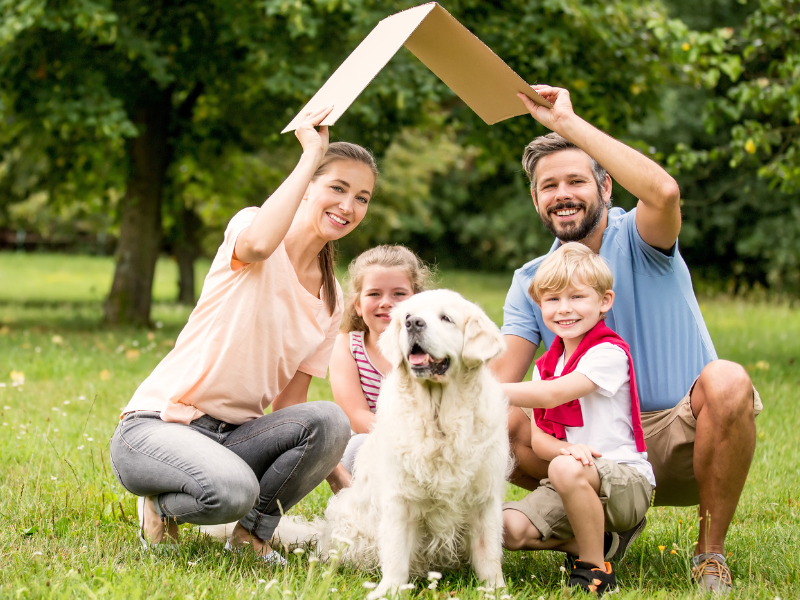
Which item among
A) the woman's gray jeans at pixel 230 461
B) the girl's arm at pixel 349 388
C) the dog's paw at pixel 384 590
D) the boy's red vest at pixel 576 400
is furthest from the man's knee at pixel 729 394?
the girl's arm at pixel 349 388

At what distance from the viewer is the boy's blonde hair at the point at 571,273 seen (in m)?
2.96

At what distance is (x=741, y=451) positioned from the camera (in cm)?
294

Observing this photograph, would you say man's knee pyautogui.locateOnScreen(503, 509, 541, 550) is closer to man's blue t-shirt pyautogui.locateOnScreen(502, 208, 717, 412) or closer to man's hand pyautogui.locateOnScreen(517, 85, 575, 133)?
man's blue t-shirt pyautogui.locateOnScreen(502, 208, 717, 412)

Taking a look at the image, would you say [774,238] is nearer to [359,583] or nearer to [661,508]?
[661,508]

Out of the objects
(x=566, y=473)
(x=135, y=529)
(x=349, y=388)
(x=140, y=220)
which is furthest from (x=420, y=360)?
(x=140, y=220)

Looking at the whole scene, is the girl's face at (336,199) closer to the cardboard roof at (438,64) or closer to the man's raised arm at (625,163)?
the cardboard roof at (438,64)

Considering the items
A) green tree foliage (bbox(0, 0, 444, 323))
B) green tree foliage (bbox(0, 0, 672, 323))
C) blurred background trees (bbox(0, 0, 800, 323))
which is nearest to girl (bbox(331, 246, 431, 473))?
blurred background trees (bbox(0, 0, 800, 323))

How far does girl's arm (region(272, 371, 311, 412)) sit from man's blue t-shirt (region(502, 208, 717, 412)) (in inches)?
57.6

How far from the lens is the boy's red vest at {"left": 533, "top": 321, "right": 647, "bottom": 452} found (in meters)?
2.96

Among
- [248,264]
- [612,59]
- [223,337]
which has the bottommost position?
[223,337]

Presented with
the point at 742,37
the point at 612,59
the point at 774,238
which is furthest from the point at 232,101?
the point at 774,238

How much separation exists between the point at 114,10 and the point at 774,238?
63.1 feet

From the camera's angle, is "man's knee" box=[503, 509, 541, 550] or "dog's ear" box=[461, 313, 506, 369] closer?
"dog's ear" box=[461, 313, 506, 369]

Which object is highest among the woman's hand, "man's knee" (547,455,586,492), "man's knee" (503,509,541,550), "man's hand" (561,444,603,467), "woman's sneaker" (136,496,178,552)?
the woman's hand
